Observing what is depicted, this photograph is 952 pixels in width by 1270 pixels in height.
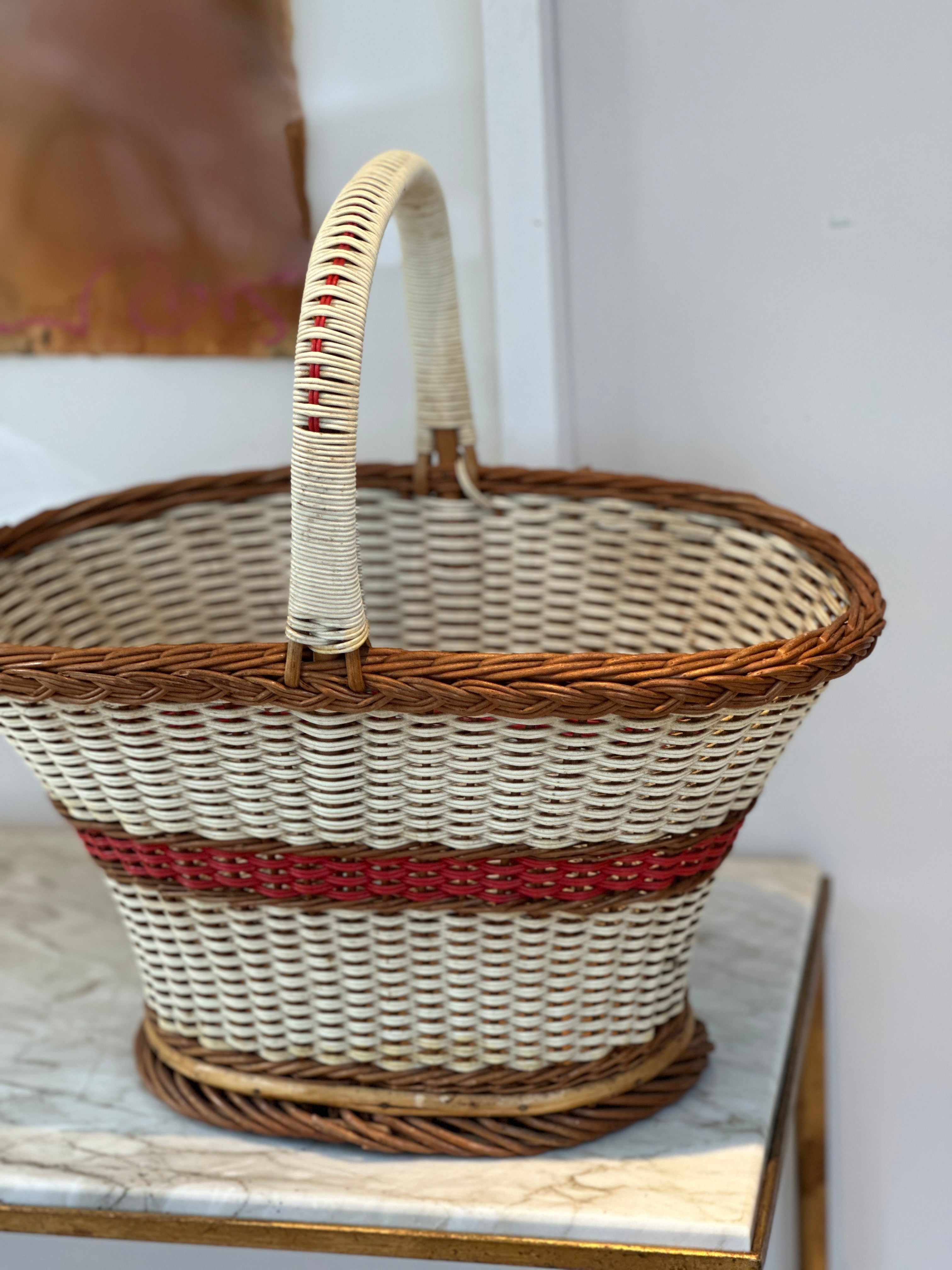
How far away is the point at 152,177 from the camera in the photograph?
103 centimetres

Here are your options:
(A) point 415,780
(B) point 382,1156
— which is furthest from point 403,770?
(B) point 382,1156

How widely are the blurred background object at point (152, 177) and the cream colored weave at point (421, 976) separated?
55 cm

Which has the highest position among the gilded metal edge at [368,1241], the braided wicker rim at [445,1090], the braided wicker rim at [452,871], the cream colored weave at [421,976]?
the braided wicker rim at [452,871]

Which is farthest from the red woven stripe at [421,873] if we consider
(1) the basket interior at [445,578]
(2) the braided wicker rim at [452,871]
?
(1) the basket interior at [445,578]

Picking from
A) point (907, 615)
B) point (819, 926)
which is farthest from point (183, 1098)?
point (907, 615)

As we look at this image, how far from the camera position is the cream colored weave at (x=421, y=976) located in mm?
658

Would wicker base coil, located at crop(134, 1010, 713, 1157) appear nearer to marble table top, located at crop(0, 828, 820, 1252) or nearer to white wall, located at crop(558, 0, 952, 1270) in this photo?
marble table top, located at crop(0, 828, 820, 1252)

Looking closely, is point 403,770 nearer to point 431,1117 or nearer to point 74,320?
point 431,1117

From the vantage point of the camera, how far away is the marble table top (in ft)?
2.11

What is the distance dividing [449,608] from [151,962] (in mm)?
369

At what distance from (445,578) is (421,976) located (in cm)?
36

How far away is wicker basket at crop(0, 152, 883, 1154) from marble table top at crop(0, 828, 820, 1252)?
20mm

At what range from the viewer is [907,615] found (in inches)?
38.0

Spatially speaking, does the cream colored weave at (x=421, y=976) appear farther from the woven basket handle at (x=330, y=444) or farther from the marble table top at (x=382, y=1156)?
the woven basket handle at (x=330, y=444)
